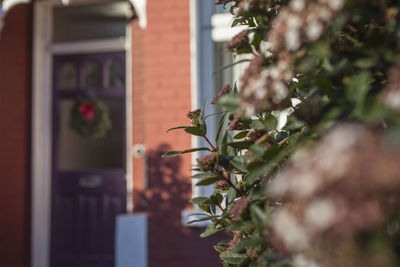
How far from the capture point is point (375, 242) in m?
0.51

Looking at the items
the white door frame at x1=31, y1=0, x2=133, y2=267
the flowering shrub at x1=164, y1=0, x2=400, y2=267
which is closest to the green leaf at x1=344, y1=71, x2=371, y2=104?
the flowering shrub at x1=164, y1=0, x2=400, y2=267

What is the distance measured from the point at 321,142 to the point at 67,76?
162 inches

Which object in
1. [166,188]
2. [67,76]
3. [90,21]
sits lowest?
[166,188]

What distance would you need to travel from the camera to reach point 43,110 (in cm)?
432

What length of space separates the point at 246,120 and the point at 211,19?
2.43 meters

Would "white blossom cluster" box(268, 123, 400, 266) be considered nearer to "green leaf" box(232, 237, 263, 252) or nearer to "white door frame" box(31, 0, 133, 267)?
"green leaf" box(232, 237, 263, 252)

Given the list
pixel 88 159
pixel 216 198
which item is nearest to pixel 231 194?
pixel 216 198

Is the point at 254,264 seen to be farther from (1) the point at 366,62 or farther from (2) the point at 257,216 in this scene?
(1) the point at 366,62

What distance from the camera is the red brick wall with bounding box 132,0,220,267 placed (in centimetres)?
312

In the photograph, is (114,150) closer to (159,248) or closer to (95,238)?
(95,238)

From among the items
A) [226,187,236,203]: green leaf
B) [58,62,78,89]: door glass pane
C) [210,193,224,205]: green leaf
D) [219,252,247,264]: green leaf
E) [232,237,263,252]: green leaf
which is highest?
[58,62,78,89]: door glass pane

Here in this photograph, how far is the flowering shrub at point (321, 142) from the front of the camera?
504 mm

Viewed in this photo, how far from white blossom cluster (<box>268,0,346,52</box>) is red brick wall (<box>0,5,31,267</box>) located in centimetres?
400

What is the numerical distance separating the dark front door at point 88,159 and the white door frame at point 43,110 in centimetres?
6
